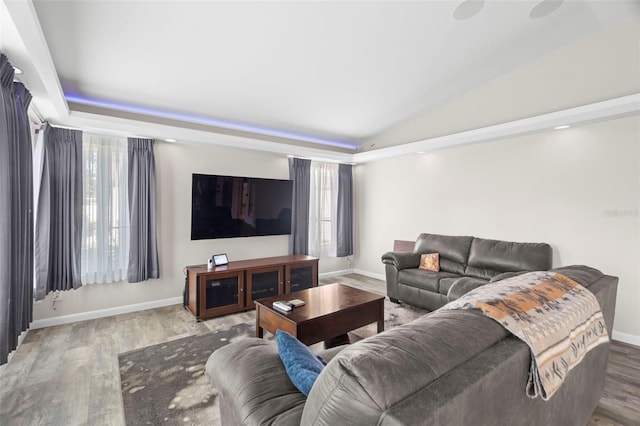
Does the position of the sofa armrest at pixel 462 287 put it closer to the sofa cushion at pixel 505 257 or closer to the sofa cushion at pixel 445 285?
the sofa cushion at pixel 445 285

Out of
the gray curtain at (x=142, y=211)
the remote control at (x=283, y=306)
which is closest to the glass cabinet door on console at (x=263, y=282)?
the gray curtain at (x=142, y=211)

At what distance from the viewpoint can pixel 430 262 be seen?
4.12 meters

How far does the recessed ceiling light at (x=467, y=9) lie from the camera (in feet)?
8.68

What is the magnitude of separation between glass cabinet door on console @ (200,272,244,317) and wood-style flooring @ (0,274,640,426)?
0.12 metres

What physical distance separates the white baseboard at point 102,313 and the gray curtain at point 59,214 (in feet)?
1.28

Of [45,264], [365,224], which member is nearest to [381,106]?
[365,224]

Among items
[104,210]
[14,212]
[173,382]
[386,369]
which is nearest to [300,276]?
[173,382]

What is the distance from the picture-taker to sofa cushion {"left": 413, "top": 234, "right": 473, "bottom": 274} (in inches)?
158

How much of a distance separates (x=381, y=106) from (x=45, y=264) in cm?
453

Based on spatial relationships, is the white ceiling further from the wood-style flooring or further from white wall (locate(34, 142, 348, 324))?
the wood-style flooring

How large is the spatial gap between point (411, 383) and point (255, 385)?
705 millimetres

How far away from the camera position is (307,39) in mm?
2889

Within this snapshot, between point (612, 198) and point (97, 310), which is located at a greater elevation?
point (612, 198)

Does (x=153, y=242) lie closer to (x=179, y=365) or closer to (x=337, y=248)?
(x=179, y=365)
